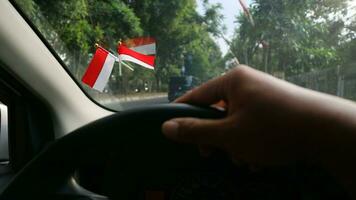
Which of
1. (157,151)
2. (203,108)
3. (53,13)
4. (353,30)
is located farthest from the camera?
(53,13)

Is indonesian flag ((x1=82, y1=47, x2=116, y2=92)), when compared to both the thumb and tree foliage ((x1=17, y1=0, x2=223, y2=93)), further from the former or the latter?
the thumb

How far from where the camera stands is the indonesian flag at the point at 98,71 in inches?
103

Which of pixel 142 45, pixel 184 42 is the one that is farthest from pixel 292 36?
pixel 142 45

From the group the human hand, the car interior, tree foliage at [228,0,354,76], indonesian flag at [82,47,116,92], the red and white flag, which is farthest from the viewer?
the red and white flag

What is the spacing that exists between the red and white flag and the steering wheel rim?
1.51 meters

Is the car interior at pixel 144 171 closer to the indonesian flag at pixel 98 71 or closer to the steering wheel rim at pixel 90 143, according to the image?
the steering wheel rim at pixel 90 143

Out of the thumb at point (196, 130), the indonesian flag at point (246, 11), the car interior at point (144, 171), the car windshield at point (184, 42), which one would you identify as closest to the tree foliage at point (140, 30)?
the car windshield at point (184, 42)

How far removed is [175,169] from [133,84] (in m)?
1.64

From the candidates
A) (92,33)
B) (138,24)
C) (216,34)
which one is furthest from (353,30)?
(92,33)

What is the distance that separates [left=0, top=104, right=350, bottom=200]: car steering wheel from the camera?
Answer: 112 cm

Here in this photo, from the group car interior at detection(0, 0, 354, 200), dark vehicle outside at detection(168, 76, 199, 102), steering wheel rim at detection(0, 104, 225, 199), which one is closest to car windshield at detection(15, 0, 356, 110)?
dark vehicle outside at detection(168, 76, 199, 102)

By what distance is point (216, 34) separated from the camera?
276 centimetres

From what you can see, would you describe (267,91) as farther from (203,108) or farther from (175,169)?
(175,169)

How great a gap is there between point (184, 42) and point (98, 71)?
1.82 ft
